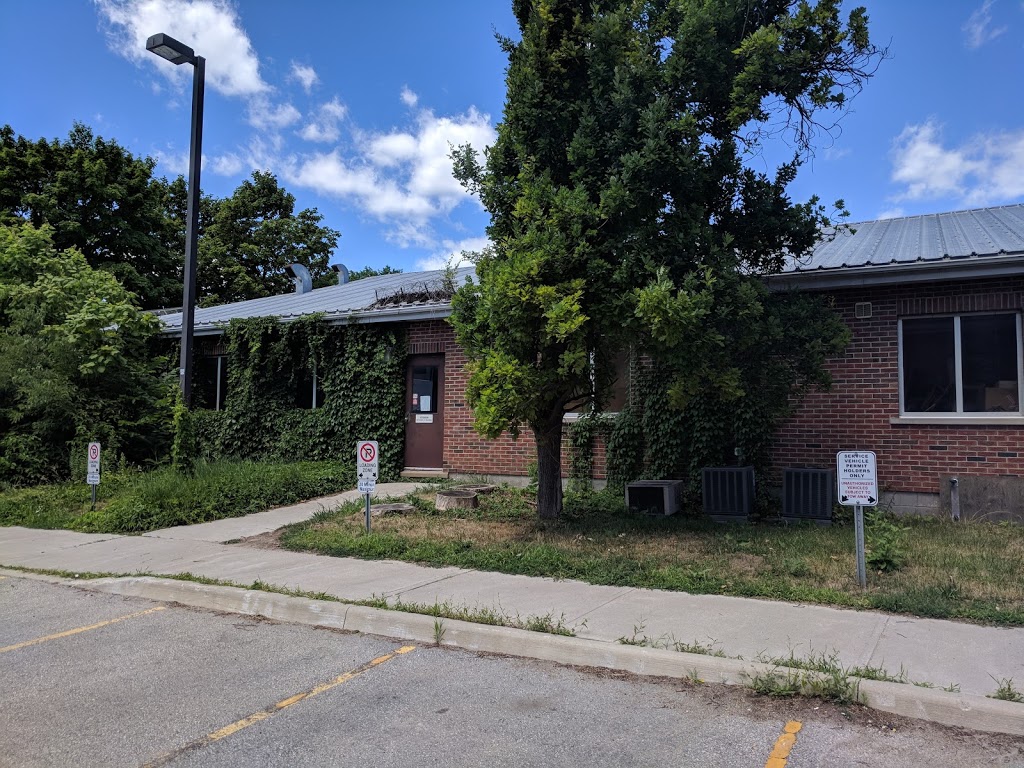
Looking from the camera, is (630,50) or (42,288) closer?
(630,50)

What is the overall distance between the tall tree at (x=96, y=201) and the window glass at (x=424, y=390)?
70.7 feet

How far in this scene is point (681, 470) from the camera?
11.3m

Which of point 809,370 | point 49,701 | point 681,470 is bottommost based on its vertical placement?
point 49,701

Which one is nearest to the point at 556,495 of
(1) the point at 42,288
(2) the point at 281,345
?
(2) the point at 281,345

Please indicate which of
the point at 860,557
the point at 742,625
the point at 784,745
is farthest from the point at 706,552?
the point at 784,745

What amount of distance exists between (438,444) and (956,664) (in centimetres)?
1069

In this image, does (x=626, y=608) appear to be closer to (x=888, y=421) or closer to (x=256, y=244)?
(x=888, y=421)

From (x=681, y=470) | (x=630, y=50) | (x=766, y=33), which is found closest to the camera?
(x=766, y=33)

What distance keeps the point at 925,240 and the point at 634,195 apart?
19.6ft

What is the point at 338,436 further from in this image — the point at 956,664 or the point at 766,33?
the point at 956,664

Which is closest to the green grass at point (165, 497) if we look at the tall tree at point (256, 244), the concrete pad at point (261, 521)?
the concrete pad at point (261, 521)

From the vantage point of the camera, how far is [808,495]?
32.3 ft

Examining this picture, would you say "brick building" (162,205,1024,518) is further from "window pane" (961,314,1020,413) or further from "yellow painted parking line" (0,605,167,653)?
"yellow painted parking line" (0,605,167,653)

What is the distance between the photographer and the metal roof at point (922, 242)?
31.8 feet
